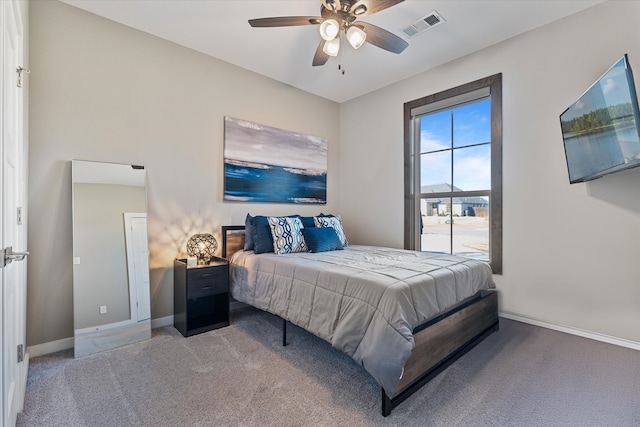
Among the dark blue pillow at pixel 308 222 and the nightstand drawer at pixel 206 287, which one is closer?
the nightstand drawer at pixel 206 287

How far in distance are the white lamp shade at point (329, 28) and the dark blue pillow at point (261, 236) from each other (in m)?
1.96

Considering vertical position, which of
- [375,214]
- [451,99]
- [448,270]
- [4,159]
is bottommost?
[448,270]

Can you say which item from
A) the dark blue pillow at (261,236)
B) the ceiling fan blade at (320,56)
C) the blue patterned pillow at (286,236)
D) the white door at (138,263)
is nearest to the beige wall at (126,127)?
the white door at (138,263)

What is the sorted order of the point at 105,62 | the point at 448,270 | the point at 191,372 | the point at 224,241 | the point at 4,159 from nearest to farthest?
the point at 4,159 → the point at 191,372 → the point at 448,270 → the point at 105,62 → the point at 224,241

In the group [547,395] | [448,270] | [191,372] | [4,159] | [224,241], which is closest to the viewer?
[4,159]

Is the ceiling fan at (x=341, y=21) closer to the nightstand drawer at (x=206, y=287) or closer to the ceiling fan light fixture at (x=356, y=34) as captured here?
the ceiling fan light fixture at (x=356, y=34)

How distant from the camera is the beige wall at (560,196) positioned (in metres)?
2.43

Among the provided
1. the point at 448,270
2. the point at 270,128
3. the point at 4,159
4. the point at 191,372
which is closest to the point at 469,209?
the point at 448,270

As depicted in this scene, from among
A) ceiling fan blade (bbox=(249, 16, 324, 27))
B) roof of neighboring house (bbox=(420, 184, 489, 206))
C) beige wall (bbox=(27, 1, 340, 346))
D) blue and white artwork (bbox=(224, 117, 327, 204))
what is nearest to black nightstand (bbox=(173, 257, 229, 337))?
beige wall (bbox=(27, 1, 340, 346))

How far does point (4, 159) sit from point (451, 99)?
391cm

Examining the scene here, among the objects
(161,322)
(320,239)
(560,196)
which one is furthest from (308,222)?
(560,196)

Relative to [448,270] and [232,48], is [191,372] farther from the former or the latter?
[232,48]

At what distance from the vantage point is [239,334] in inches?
110

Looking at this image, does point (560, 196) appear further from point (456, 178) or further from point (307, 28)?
point (307, 28)
